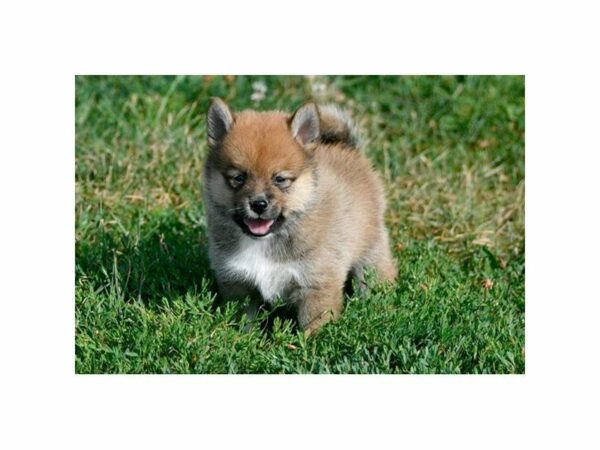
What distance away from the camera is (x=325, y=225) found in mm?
4602

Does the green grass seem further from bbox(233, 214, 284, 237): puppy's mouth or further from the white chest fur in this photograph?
bbox(233, 214, 284, 237): puppy's mouth

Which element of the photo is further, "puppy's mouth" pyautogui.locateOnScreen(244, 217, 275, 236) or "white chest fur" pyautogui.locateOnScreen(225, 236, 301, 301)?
"white chest fur" pyautogui.locateOnScreen(225, 236, 301, 301)

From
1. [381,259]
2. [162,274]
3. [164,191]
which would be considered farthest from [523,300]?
[164,191]

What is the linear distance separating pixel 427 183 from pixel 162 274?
2.19 metres

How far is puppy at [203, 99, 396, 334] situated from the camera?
4.27m

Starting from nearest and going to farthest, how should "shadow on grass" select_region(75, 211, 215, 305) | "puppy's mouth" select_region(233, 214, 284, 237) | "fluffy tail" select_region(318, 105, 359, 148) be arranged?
1. "puppy's mouth" select_region(233, 214, 284, 237)
2. "shadow on grass" select_region(75, 211, 215, 305)
3. "fluffy tail" select_region(318, 105, 359, 148)

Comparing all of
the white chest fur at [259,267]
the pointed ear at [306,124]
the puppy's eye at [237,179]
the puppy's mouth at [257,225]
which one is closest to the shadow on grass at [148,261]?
the white chest fur at [259,267]

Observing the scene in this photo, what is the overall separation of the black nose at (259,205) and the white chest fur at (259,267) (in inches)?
13.0

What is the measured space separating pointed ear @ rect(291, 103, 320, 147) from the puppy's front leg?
0.77 metres

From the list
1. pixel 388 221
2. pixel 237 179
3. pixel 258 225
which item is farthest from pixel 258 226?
pixel 388 221

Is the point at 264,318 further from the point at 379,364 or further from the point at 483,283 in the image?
the point at 483,283

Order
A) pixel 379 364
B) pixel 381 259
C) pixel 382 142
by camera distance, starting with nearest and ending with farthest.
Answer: pixel 379 364 → pixel 381 259 → pixel 382 142

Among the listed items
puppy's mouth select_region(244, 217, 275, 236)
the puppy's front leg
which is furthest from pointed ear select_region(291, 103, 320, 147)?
→ the puppy's front leg

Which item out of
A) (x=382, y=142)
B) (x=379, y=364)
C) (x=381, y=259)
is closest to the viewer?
(x=379, y=364)
